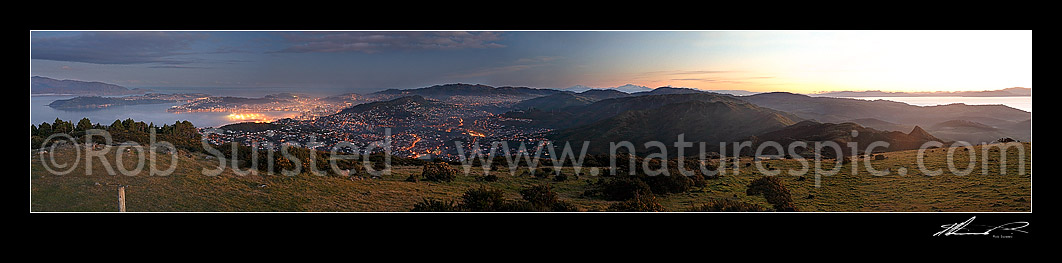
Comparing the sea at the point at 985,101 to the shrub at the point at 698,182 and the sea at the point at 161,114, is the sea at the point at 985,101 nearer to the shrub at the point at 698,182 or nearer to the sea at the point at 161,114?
the shrub at the point at 698,182

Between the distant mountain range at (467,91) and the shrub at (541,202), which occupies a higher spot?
the distant mountain range at (467,91)

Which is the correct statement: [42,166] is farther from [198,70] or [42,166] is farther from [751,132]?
[751,132]

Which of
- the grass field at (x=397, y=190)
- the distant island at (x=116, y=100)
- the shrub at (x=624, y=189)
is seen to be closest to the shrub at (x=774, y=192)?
the grass field at (x=397, y=190)

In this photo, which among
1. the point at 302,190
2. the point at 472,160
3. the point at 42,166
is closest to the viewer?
the point at 42,166

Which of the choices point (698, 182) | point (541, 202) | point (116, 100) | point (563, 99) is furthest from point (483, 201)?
point (563, 99)

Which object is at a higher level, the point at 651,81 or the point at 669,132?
the point at 651,81

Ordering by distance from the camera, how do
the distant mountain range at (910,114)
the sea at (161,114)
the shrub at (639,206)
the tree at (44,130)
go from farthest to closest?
the distant mountain range at (910,114) < the sea at (161,114) < the tree at (44,130) < the shrub at (639,206)

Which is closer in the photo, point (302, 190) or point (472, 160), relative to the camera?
point (302, 190)
